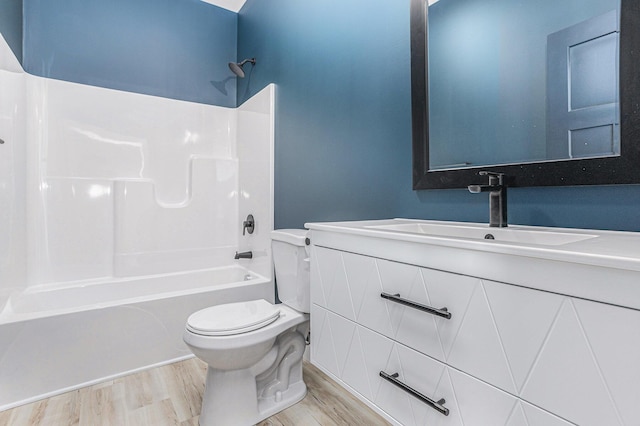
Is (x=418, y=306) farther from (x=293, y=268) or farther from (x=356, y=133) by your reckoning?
(x=356, y=133)

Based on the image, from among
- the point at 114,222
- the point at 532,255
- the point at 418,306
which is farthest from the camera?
the point at 114,222

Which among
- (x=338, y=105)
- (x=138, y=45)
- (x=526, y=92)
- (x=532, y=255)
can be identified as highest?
(x=138, y=45)

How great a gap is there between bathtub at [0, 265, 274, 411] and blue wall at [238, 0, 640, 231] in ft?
3.01

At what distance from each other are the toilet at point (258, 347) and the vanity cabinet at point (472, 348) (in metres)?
0.42

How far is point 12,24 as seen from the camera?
6.72 feet

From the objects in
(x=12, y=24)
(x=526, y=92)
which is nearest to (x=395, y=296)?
(x=526, y=92)

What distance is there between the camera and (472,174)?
4.03 feet

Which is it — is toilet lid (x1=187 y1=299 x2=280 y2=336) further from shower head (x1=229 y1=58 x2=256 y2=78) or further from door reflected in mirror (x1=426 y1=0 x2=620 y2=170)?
shower head (x1=229 y1=58 x2=256 y2=78)

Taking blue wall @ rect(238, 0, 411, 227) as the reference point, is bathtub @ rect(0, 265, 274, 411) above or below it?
below

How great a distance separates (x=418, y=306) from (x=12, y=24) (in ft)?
9.26

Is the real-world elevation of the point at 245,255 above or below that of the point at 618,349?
below

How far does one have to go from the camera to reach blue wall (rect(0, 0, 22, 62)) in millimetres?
1890

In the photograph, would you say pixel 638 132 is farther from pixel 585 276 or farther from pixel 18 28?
pixel 18 28

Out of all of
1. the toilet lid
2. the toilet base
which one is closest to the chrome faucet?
the toilet lid
